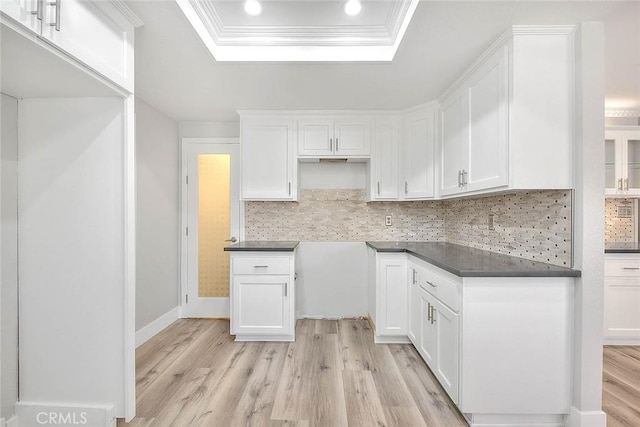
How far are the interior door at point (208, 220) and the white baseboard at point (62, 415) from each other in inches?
72.7

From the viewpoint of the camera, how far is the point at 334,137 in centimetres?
308

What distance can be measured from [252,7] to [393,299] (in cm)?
251

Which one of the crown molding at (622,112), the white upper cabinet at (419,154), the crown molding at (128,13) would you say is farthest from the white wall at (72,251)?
the crown molding at (622,112)

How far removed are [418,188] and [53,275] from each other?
290cm

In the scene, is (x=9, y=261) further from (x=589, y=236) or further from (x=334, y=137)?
(x=589, y=236)

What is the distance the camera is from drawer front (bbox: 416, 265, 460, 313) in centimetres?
178

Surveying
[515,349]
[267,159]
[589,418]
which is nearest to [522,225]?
[515,349]

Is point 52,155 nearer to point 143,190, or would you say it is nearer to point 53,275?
point 53,275

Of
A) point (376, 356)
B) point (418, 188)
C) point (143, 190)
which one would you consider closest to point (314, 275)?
point (376, 356)

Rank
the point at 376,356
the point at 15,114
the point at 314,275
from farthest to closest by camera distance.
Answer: the point at 314,275
the point at 376,356
the point at 15,114

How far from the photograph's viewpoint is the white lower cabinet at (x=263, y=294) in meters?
2.79

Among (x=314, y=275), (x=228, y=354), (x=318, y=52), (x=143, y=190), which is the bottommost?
(x=228, y=354)

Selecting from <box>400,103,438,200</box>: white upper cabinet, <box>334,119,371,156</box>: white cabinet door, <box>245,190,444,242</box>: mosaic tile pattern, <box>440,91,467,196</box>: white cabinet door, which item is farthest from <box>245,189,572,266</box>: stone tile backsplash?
<box>440,91,467,196</box>: white cabinet door

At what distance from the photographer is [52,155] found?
5.32ft
